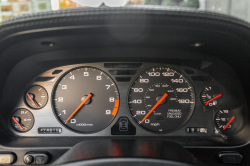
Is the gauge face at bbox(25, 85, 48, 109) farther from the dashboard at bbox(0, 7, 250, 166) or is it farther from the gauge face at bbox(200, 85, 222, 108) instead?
the gauge face at bbox(200, 85, 222, 108)

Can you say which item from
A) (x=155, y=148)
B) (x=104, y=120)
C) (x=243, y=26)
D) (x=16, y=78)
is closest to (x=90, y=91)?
(x=104, y=120)

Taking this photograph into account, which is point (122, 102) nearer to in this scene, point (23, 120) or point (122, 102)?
point (122, 102)

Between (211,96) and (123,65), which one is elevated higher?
(123,65)

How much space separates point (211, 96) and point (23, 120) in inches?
91.5

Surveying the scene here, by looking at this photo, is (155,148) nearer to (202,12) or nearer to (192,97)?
(192,97)

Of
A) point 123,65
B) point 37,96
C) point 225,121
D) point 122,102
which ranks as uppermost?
point 123,65

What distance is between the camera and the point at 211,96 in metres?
2.60

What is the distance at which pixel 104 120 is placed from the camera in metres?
2.65

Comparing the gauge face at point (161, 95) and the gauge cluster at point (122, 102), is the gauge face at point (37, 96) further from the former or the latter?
the gauge face at point (161, 95)

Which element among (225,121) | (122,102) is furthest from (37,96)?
(225,121)

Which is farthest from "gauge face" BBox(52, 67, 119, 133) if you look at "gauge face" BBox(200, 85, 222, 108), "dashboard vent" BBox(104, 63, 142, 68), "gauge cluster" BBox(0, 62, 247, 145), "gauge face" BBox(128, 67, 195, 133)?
"gauge face" BBox(200, 85, 222, 108)

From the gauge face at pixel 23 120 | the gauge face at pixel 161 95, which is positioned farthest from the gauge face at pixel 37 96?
the gauge face at pixel 161 95

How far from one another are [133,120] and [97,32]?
4.06 feet

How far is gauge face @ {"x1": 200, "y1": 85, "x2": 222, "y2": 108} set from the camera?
2596mm
